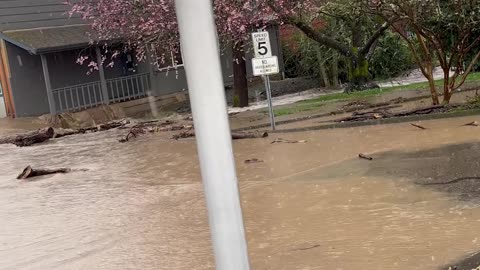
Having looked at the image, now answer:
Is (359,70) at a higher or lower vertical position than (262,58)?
lower

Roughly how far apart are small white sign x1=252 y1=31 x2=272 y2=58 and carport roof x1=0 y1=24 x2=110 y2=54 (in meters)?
9.04

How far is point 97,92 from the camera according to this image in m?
24.5

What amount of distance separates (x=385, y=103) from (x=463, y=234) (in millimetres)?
11580

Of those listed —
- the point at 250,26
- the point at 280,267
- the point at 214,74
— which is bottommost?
the point at 280,267

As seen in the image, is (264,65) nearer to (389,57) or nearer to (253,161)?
(253,161)

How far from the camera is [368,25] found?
81.8 feet

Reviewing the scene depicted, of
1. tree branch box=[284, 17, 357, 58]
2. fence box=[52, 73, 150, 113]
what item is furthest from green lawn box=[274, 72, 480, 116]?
fence box=[52, 73, 150, 113]

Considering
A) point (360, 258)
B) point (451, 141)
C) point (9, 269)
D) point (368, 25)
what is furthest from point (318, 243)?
point (368, 25)

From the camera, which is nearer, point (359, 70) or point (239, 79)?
point (239, 79)

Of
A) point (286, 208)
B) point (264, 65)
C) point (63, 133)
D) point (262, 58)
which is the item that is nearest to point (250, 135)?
point (264, 65)

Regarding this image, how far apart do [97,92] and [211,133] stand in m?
22.7

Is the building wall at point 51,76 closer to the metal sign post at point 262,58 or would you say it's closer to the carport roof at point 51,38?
the carport roof at point 51,38

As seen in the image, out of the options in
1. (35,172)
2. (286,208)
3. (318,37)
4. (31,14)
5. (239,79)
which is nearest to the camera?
(286,208)

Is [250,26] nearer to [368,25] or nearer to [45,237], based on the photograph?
[368,25]
